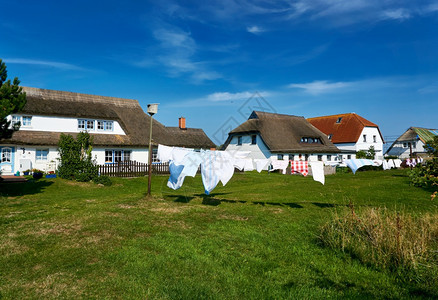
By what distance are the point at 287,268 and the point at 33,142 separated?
23.7 m

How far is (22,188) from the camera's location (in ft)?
53.1

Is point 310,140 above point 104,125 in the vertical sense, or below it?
below

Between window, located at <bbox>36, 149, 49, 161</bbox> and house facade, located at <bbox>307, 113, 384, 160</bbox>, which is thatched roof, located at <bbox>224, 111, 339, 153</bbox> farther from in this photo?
window, located at <bbox>36, 149, 49, 161</bbox>

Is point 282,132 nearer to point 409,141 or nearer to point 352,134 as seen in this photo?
point 352,134

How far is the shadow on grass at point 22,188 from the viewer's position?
14.8 metres

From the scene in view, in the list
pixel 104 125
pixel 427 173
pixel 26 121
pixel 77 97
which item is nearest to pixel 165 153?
pixel 427 173

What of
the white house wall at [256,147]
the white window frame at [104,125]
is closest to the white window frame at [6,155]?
the white window frame at [104,125]

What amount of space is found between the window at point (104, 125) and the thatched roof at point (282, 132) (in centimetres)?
1657

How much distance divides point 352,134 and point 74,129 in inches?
1521

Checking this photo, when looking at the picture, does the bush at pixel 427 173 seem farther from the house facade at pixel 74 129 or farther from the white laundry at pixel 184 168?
the house facade at pixel 74 129

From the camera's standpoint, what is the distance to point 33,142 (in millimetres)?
→ 22859

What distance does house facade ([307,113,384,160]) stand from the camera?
4441 centimetres

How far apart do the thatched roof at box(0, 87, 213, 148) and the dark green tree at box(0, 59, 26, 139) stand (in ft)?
34.4

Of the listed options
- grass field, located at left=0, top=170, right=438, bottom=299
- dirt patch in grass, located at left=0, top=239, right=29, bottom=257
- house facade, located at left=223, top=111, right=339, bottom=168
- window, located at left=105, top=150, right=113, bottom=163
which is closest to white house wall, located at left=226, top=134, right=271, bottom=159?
house facade, located at left=223, top=111, right=339, bottom=168
